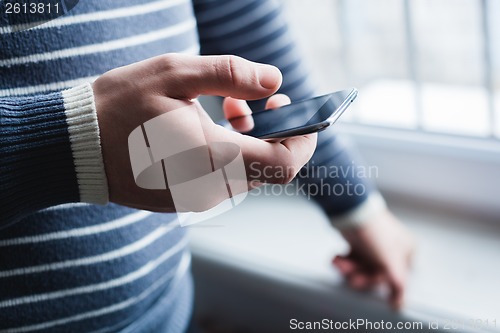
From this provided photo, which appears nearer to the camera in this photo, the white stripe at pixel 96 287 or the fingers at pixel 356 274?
the white stripe at pixel 96 287

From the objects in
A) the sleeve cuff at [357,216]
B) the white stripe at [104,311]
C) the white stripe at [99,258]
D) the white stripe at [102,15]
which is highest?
the white stripe at [102,15]

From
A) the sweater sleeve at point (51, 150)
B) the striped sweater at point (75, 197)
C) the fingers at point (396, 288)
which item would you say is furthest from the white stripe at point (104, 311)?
the fingers at point (396, 288)

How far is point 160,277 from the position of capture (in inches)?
20.1

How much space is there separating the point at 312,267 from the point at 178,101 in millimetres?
401

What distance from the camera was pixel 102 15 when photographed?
440 mm

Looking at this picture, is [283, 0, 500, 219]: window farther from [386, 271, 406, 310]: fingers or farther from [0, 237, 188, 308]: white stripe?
[0, 237, 188, 308]: white stripe

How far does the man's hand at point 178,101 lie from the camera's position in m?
0.33

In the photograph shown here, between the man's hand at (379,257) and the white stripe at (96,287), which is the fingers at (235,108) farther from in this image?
the man's hand at (379,257)

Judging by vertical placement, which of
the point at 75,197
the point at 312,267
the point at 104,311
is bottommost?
the point at 312,267

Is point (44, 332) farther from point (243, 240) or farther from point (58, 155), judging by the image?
point (243, 240)

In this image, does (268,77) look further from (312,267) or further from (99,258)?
(312,267)

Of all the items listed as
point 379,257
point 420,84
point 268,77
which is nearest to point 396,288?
point 379,257

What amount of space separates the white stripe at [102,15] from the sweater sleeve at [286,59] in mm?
117

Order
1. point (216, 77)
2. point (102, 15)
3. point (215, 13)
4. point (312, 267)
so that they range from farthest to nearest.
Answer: point (312, 267)
point (215, 13)
point (102, 15)
point (216, 77)
